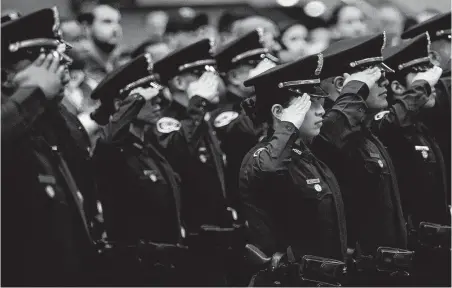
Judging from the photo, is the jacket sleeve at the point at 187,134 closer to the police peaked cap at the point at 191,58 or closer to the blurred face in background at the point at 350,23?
the police peaked cap at the point at 191,58

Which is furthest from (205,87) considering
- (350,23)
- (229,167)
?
(350,23)

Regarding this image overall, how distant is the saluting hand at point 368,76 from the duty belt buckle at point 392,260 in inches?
38.4

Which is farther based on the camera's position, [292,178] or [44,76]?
[292,178]

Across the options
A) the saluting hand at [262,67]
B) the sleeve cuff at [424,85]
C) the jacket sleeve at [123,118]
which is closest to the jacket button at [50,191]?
the jacket sleeve at [123,118]

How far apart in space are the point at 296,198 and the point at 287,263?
34cm

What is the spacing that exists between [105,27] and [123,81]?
199cm

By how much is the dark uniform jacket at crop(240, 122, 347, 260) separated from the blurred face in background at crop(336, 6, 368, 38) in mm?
4003

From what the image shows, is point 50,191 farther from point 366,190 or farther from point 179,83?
point 179,83

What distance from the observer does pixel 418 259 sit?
16.2ft

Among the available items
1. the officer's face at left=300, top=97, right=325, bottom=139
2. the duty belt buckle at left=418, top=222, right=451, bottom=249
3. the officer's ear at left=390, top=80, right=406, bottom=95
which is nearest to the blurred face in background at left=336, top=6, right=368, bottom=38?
the officer's ear at left=390, top=80, right=406, bottom=95

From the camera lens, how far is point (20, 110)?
2.92m

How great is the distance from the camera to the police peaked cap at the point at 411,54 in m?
4.80

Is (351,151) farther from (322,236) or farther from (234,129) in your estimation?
(234,129)

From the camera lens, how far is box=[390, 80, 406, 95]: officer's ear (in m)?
4.96
